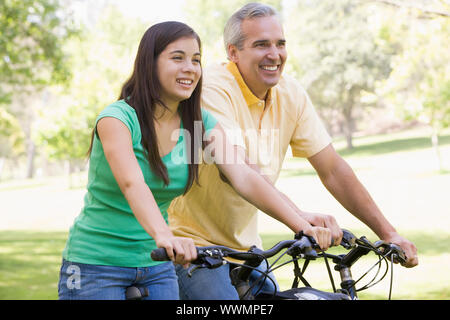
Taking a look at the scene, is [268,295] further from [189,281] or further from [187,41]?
[187,41]

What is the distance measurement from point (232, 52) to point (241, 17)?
0.67ft

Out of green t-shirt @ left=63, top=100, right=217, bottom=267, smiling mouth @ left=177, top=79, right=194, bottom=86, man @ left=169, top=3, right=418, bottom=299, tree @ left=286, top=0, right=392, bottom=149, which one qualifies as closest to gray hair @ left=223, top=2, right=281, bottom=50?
man @ left=169, top=3, right=418, bottom=299

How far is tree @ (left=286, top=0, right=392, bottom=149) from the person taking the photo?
46312 mm

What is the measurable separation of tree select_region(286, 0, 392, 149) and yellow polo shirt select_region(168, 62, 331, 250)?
137 ft

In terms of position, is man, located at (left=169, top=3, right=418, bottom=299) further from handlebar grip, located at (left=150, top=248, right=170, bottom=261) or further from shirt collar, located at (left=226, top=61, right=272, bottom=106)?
handlebar grip, located at (left=150, top=248, right=170, bottom=261)

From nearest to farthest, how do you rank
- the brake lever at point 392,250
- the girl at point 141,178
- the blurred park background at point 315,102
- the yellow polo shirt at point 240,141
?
the girl at point 141,178 → the brake lever at point 392,250 → the yellow polo shirt at point 240,141 → the blurred park background at point 315,102

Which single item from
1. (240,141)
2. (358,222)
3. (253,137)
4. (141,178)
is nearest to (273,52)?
(253,137)

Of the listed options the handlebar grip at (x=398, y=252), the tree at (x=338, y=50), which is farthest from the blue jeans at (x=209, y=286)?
the tree at (x=338, y=50)

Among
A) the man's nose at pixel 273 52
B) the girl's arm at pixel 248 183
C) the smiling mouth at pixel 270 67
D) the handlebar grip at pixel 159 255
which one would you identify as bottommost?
the handlebar grip at pixel 159 255

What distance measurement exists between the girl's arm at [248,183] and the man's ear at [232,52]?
2.21 feet

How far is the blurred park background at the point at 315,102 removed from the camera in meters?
12.2

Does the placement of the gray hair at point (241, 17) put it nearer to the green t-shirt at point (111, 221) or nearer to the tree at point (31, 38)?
the green t-shirt at point (111, 221)

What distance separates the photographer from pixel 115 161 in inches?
99.7

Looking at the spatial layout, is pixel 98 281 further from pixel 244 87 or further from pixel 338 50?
pixel 338 50
